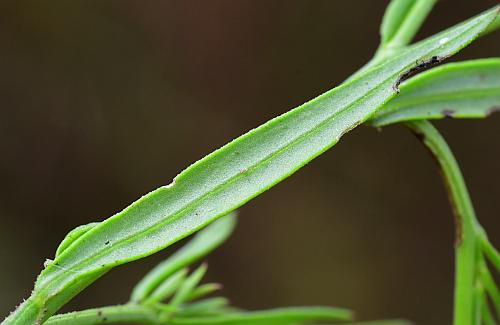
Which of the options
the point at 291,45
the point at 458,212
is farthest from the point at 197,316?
the point at 291,45

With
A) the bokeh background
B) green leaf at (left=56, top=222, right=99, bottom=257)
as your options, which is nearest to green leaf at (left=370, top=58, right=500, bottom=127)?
green leaf at (left=56, top=222, right=99, bottom=257)

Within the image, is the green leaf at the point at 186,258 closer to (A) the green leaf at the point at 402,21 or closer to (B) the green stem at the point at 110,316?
(B) the green stem at the point at 110,316

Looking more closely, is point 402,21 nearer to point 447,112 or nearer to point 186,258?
point 447,112

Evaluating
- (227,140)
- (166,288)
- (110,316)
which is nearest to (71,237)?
(110,316)

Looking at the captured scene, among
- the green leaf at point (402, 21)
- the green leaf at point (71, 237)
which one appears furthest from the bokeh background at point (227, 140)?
the green leaf at point (71, 237)

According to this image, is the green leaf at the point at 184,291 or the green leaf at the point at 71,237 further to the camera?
the green leaf at the point at 184,291
